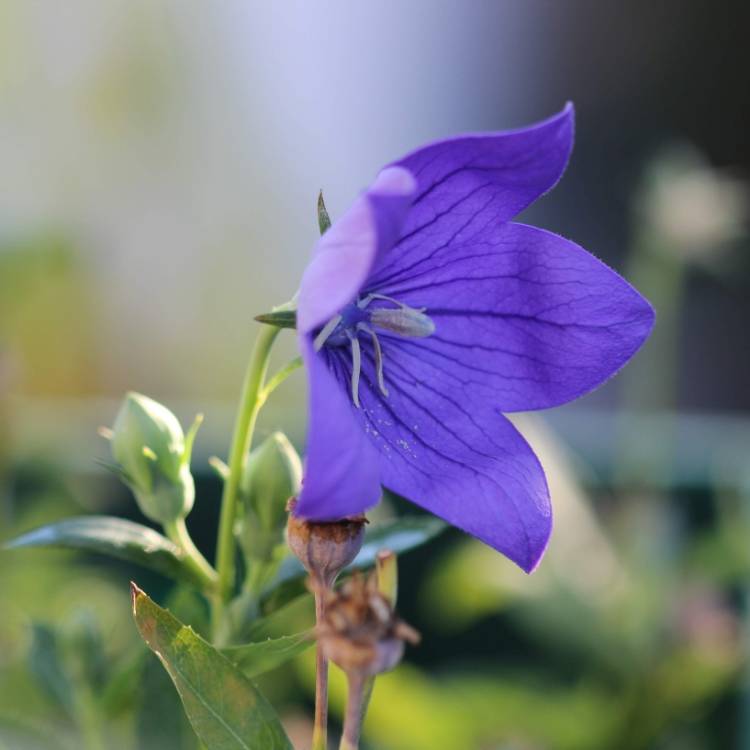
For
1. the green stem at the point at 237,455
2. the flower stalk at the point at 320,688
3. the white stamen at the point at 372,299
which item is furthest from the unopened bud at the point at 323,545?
the white stamen at the point at 372,299

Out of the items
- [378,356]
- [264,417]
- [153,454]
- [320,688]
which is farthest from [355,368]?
[264,417]

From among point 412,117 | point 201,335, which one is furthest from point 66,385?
point 412,117

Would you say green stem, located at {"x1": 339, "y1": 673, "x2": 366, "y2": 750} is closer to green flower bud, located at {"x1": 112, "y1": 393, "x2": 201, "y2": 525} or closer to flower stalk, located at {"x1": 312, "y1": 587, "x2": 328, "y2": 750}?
flower stalk, located at {"x1": 312, "y1": 587, "x2": 328, "y2": 750}

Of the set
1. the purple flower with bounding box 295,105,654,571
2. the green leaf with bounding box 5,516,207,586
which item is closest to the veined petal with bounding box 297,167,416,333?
the purple flower with bounding box 295,105,654,571

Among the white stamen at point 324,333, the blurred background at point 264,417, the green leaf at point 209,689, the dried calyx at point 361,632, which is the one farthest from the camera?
the blurred background at point 264,417

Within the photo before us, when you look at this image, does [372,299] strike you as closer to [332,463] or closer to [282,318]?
[282,318]

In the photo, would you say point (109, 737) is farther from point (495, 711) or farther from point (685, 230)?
point (685, 230)

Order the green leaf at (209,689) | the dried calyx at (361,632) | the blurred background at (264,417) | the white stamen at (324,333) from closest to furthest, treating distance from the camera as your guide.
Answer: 1. the dried calyx at (361,632)
2. the green leaf at (209,689)
3. the white stamen at (324,333)
4. the blurred background at (264,417)

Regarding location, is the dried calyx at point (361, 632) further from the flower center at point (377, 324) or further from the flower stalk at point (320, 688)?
the flower center at point (377, 324)

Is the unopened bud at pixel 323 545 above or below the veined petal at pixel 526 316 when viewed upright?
below
